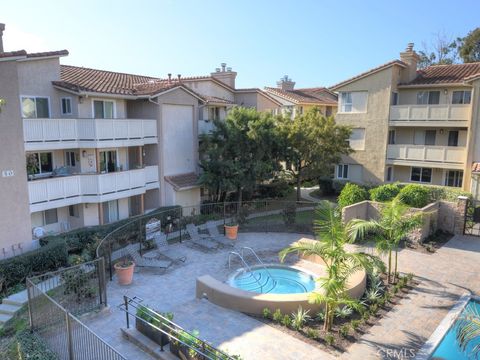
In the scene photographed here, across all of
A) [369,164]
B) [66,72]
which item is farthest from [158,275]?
[369,164]

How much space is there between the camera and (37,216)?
819 inches

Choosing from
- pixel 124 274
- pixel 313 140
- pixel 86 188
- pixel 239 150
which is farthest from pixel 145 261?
pixel 313 140

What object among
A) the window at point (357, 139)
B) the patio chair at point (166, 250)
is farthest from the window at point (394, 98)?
the patio chair at point (166, 250)

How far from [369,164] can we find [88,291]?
→ 25240mm

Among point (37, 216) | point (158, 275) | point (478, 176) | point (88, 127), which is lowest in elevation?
point (158, 275)

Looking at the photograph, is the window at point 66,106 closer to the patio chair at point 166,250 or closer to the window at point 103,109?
the window at point 103,109

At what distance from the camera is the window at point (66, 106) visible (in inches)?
868

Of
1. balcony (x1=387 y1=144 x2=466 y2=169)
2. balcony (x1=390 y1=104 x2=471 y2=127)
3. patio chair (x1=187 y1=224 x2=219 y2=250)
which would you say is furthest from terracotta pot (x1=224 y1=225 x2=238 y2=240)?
balcony (x1=390 y1=104 x2=471 y2=127)

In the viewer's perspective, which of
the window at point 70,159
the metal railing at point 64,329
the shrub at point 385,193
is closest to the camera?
the metal railing at point 64,329

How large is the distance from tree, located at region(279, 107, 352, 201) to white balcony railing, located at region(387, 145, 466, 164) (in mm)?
4431

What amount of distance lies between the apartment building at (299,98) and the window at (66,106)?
21447 mm

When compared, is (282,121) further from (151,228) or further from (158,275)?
(158,275)

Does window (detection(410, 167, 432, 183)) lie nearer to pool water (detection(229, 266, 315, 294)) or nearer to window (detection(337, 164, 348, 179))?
window (detection(337, 164, 348, 179))

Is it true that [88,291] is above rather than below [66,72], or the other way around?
below
